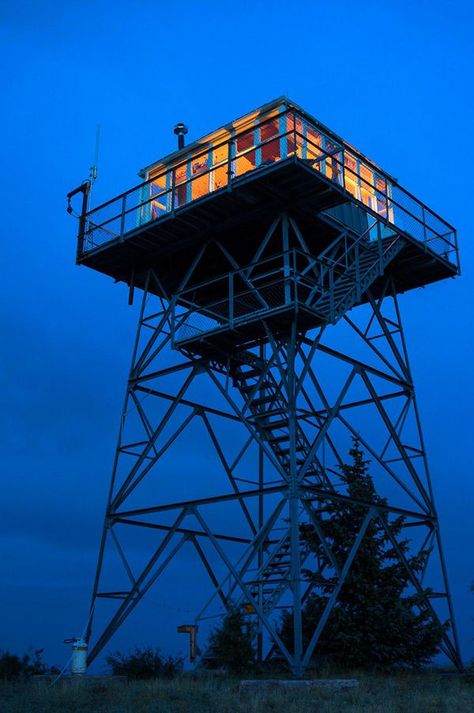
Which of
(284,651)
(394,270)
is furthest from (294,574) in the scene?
(394,270)

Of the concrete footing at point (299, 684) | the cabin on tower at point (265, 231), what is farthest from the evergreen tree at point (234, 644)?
the cabin on tower at point (265, 231)

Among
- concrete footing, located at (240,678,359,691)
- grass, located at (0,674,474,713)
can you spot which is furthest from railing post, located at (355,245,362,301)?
concrete footing, located at (240,678,359,691)

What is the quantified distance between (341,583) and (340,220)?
1164 cm

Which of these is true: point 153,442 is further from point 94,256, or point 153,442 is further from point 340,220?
point 340,220

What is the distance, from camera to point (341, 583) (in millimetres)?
24547

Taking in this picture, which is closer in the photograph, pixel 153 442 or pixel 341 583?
pixel 341 583

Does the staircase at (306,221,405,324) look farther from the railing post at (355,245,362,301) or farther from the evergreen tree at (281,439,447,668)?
the evergreen tree at (281,439,447,668)

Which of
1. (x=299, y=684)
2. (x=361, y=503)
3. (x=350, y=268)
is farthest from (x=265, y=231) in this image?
(x=299, y=684)

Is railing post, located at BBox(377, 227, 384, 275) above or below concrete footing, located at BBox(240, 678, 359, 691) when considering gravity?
above

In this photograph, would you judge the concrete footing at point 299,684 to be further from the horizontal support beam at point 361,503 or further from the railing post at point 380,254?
the railing post at point 380,254

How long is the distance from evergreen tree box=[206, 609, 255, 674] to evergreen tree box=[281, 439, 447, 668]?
8.44 ft

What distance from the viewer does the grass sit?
1783cm

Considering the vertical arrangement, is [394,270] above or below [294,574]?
above

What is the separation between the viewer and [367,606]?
2603 centimetres
